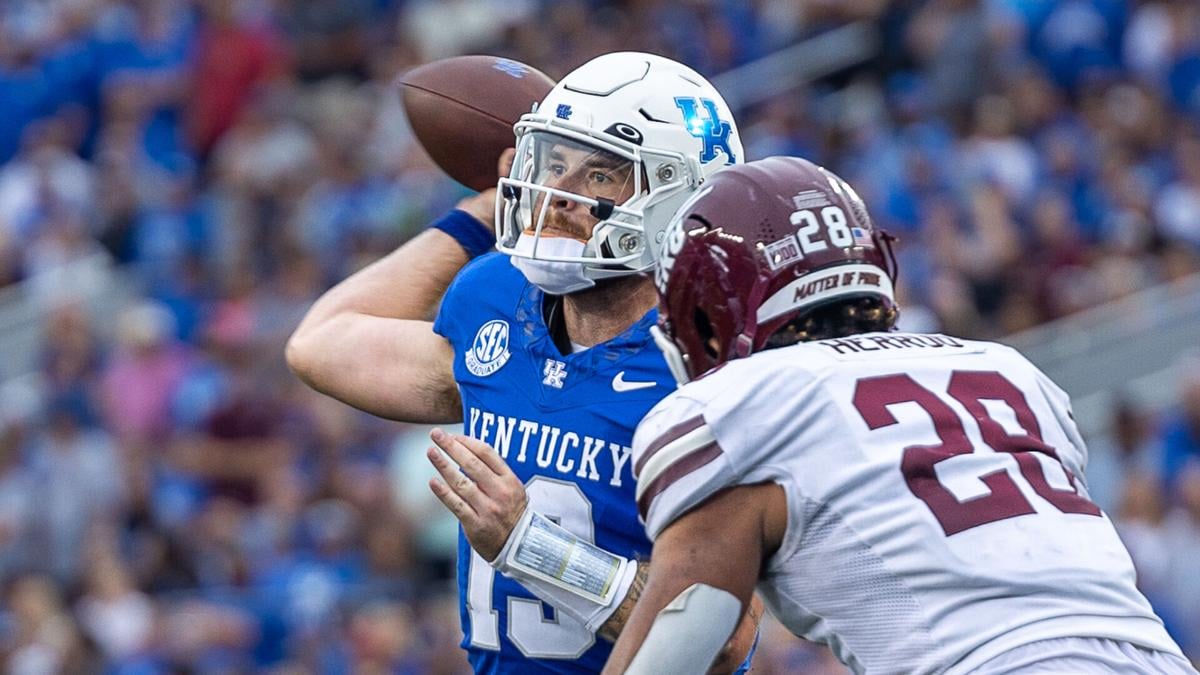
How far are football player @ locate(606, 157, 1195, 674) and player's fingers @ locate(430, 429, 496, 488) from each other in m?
0.39

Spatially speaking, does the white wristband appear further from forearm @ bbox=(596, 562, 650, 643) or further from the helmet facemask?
the helmet facemask

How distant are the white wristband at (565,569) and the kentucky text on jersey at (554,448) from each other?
0.16 m

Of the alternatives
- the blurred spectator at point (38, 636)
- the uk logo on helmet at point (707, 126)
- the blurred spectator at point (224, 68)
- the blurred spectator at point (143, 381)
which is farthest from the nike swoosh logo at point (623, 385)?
the blurred spectator at point (224, 68)

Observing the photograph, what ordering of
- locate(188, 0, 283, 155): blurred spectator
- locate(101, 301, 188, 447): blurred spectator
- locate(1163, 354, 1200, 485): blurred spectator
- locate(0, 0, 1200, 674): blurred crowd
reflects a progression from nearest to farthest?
locate(1163, 354, 1200, 485): blurred spectator → locate(0, 0, 1200, 674): blurred crowd → locate(101, 301, 188, 447): blurred spectator → locate(188, 0, 283, 155): blurred spectator

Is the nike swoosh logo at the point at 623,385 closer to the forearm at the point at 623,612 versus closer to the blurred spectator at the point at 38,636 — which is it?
the forearm at the point at 623,612

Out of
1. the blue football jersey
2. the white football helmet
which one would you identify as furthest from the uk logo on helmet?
the blue football jersey

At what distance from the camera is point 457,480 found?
310 cm

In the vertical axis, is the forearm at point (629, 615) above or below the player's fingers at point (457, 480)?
below

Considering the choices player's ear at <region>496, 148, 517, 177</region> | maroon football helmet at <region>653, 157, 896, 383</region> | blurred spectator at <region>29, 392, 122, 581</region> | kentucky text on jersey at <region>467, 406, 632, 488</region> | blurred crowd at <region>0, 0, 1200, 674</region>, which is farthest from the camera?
blurred spectator at <region>29, 392, 122, 581</region>

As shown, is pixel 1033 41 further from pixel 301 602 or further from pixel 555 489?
pixel 555 489

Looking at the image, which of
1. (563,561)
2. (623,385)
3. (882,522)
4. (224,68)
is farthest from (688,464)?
(224,68)

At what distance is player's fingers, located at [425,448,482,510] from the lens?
3.09 meters

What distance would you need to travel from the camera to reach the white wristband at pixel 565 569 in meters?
3.11

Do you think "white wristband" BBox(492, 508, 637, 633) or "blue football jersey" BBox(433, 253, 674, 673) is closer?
"white wristband" BBox(492, 508, 637, 633)
